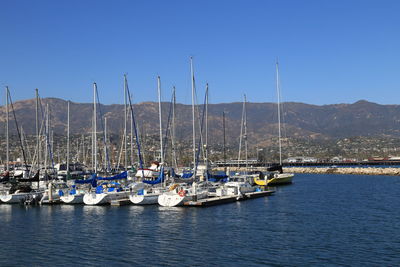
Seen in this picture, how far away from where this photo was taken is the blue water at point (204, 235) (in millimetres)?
30562

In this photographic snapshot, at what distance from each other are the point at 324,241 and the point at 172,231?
11757mm

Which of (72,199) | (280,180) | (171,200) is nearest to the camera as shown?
(171,200)

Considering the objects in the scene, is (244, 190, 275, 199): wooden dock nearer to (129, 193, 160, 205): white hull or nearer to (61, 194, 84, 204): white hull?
(129, 193, 160, 205): white hull

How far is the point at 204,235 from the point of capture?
124 feet

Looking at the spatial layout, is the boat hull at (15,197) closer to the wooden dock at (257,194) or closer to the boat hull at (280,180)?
the wooden dock at (257,194)

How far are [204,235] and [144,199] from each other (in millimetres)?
19067

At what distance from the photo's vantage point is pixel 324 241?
35125 millimetres

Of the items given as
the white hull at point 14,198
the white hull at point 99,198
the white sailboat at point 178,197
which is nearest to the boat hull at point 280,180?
the white sailboat at point 178,197

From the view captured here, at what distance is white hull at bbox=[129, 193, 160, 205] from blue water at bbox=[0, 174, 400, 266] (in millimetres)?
2006

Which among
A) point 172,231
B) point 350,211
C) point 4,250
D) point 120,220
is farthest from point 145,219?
point 350,211

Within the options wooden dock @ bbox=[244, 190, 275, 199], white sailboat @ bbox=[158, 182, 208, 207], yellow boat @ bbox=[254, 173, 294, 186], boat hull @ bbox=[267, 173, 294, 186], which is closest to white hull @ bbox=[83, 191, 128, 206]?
white sailboat @ bbox=[158, 182, 208, 207]

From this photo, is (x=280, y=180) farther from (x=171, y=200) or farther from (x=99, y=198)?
(x=99, y=198)

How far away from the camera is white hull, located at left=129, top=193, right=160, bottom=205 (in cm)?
5549

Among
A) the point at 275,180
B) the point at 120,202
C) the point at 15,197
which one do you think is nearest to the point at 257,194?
the point at 120,202
